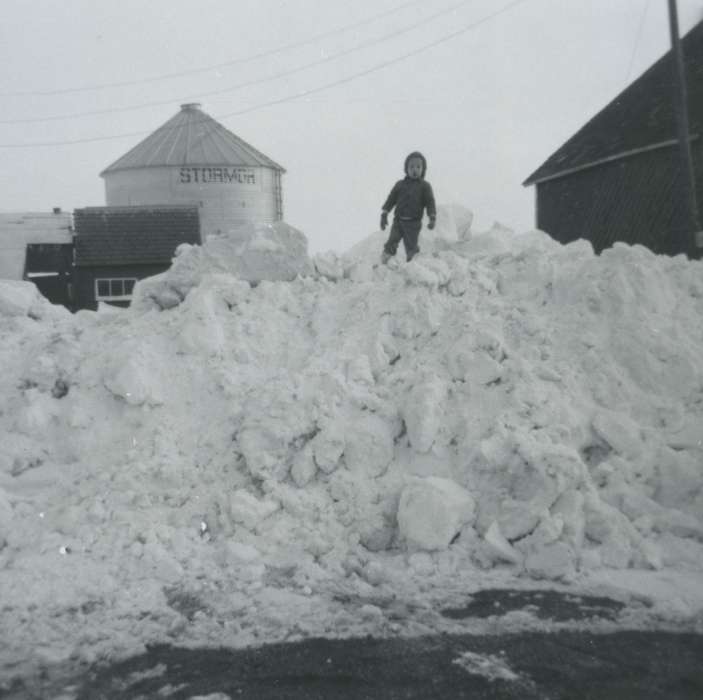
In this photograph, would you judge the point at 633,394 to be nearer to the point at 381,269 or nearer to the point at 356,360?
the point at 356,360

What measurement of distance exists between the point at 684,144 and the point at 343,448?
9.27 metres

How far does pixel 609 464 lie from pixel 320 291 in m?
3.35

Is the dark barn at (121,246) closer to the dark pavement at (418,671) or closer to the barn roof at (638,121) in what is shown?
the barn roof at (638,121)

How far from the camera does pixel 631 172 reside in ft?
56.9

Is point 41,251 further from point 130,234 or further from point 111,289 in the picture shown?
point 130,234

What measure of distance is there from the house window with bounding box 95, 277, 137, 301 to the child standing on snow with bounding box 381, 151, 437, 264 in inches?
602

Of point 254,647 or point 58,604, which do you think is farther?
point 58,604

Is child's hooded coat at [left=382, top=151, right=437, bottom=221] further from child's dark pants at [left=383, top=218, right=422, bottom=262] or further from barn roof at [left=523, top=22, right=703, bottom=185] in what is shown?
barn roof at [left=523, top=22, right=703, bottom=185]

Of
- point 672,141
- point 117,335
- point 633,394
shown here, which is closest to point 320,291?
point 117,335

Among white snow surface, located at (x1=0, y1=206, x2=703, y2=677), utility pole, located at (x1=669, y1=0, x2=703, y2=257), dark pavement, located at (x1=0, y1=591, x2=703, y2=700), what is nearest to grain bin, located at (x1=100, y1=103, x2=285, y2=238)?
utility pole, located at (x1=669, y1=0, x2=703, y2=257)

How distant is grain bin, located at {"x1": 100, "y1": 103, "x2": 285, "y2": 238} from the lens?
28.8m

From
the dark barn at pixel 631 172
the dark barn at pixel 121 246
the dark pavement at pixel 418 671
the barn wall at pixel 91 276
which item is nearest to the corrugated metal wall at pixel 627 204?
the dark barn at pixel 631 172

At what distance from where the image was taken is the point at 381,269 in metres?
8.50

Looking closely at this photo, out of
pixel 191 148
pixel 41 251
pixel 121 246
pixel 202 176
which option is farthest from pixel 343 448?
pixel 191 148
